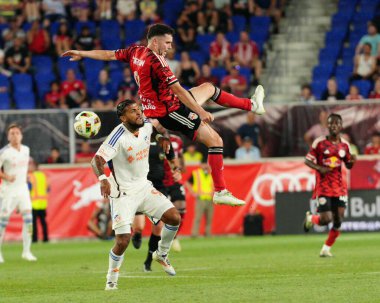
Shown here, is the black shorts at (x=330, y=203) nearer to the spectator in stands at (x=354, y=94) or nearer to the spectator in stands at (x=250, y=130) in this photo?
the spectator in stands at (x=250, y=130)

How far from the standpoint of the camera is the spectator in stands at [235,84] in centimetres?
2861

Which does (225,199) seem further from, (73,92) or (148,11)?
(148,11)

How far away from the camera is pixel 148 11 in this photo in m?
33.1

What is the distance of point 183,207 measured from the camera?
20000 mm

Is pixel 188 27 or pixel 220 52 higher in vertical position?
pixel 188 27

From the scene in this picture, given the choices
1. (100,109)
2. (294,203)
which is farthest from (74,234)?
(294,203)

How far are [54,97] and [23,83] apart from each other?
1.43m

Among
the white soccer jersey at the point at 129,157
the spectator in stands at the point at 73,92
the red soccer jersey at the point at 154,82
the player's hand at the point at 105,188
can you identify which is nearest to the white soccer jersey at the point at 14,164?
the red soccer jersey at the point at 154,82

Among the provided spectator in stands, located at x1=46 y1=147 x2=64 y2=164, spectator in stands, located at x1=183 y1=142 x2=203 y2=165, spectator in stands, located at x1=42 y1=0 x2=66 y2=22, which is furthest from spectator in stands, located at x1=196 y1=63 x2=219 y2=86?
spectator in stands, located at x1=42 y1=0 x2=66 y2=22

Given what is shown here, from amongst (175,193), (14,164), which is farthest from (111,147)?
(14,164)

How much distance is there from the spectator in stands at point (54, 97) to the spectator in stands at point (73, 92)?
148 mm

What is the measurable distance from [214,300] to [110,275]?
206 centimetres

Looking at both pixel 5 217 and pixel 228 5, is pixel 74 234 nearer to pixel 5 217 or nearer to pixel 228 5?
pixel 5 217

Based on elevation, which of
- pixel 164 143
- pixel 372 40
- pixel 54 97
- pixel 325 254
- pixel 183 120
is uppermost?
pixel 372 40
